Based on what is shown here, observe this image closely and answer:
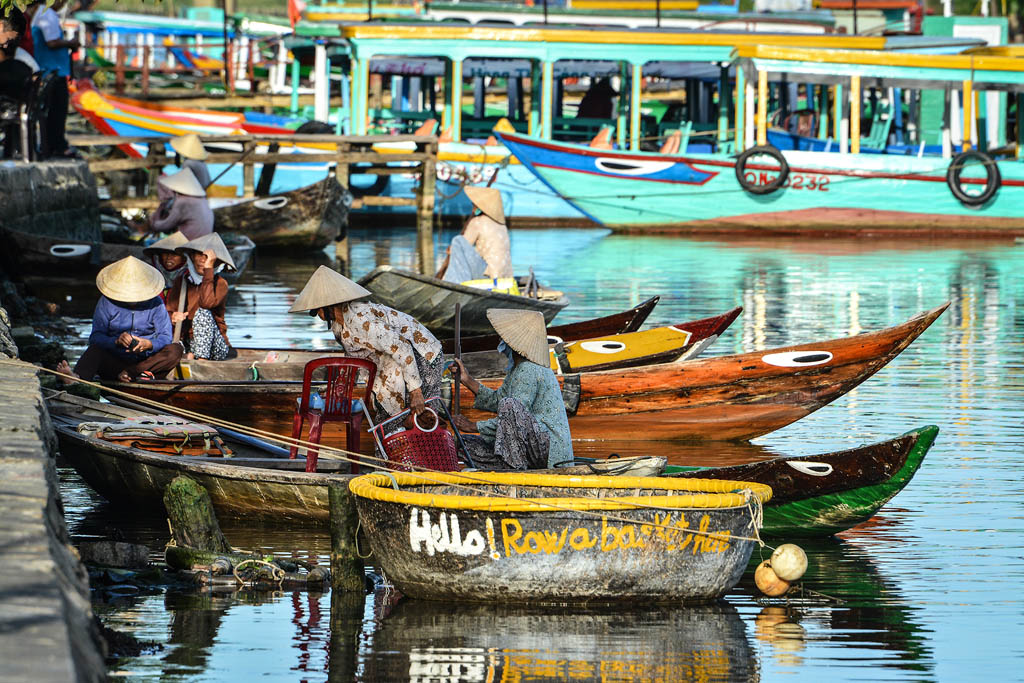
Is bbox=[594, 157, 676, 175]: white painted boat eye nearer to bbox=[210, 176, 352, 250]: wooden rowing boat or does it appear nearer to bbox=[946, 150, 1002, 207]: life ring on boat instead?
bbox=[946, 150, 1002, 207]: life ring on boat

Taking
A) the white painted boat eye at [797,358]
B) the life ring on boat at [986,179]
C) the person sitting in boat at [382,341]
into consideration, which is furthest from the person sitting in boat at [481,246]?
the life ring on boat at [986,179]

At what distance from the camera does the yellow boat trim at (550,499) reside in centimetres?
554

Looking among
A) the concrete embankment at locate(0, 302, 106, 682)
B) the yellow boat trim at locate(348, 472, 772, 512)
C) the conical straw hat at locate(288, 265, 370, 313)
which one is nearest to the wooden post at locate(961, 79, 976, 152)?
the conical straw hat at locate(288, 265, 370, 313)

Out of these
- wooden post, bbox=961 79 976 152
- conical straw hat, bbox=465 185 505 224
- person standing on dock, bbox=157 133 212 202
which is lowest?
conical straw hat, bbox=465 185 505 224

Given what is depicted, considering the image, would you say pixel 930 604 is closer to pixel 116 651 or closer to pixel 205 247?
pixel 116 651

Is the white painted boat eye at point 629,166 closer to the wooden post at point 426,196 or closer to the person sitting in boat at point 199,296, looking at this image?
Result: the wooden post at point 426,196

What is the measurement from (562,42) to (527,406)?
18.7m

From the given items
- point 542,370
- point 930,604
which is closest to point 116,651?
point 542,370

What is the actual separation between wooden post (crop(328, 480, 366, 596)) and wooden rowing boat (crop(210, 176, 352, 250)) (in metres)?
13.8

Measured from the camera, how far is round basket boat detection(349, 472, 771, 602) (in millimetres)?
5566

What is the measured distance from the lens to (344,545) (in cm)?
608

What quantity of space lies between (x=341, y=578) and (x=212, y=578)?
0.52m

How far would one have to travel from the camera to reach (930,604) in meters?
6.05

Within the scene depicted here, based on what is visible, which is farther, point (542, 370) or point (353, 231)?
point (353, 231)
